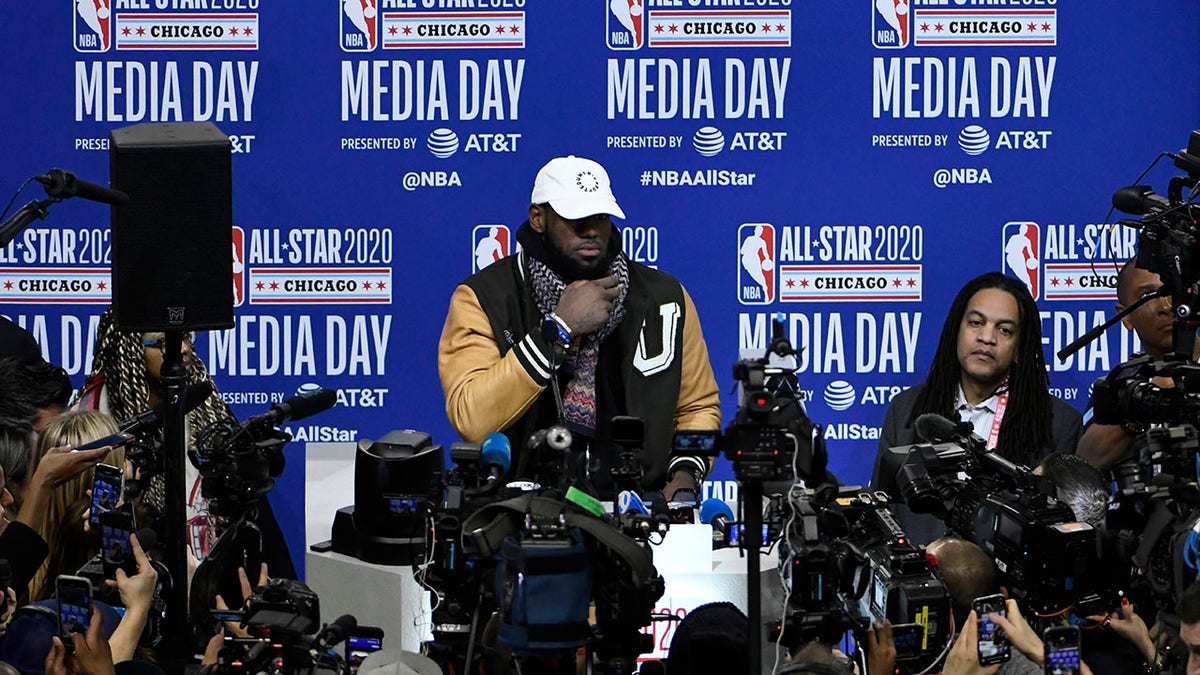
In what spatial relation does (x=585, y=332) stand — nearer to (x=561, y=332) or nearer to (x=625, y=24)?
(x=561, y=332)

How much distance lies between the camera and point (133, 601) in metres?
4.11

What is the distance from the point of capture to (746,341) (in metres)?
6.48

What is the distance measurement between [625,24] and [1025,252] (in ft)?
5.66

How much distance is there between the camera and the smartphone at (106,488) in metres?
4.24

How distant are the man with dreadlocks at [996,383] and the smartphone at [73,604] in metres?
2.55

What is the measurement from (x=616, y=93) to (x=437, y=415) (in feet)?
Result: 4.59

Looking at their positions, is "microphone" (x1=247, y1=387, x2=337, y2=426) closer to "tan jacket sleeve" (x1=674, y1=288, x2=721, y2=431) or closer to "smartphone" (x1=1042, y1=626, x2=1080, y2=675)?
"tan jacket sleeve" (x1=674, y1=288, x2=721, y2=431)

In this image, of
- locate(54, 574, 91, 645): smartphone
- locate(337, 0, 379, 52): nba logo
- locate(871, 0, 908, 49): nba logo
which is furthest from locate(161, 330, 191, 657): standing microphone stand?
locate(871, 0, 908, 49): nba logo

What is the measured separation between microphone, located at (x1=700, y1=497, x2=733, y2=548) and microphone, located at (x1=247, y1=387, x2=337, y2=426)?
0.98m

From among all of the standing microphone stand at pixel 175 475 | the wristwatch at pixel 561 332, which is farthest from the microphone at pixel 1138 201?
Result: the standing microphone stand at pixel 175 475

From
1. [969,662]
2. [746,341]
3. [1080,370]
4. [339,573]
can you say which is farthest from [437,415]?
[969,662]

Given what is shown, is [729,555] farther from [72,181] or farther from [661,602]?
[72,181]

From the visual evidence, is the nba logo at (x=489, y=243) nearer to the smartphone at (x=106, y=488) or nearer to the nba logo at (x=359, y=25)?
the nba logo at (x=359, y=25)

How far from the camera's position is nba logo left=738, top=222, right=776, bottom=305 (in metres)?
6.41
